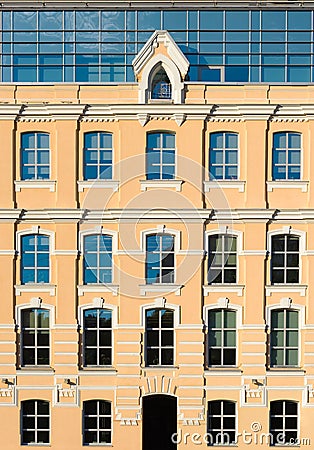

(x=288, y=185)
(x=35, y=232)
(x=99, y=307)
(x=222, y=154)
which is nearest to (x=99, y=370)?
(x=99, y=307)

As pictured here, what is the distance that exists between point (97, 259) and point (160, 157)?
4659 mm

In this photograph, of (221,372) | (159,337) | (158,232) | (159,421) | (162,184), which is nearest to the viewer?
(221,372)

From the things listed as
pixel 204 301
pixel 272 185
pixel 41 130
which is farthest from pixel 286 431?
pixel 41 130

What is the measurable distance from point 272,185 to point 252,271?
134 inches

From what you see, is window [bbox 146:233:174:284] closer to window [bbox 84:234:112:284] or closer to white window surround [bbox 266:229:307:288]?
window [bbox 84:234:112:284]

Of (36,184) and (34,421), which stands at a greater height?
(36,184)

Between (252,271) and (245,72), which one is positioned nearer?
(252,271)

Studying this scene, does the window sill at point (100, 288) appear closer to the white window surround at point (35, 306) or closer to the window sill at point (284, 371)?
the white window surround at point (35, 306)

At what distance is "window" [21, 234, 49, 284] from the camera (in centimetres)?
2186

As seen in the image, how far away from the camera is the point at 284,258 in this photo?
21.8 m

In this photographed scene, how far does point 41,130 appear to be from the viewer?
21797 mm

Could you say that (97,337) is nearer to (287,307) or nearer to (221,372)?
(221,372)

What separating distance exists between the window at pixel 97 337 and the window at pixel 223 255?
4.49 meters

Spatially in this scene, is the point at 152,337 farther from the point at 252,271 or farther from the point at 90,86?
the point at 90,86
